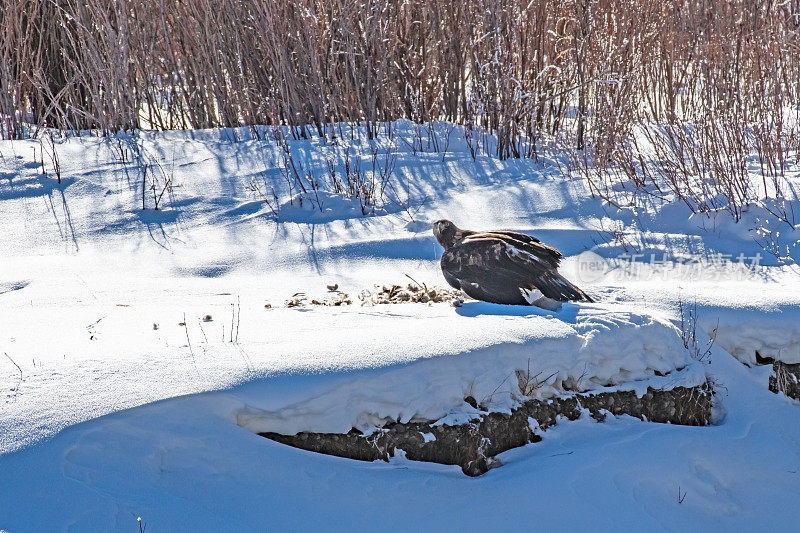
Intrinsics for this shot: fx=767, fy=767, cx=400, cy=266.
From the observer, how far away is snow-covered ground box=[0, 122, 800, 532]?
225 cm

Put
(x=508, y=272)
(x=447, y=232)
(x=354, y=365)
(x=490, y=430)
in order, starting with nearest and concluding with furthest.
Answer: (x=354, y=365) < (x=490, y=430) < (x=508, y=272) < (x=447, y=232)

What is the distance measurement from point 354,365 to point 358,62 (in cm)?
385

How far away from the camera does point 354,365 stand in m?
2.56

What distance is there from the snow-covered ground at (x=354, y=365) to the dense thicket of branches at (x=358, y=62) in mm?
1366

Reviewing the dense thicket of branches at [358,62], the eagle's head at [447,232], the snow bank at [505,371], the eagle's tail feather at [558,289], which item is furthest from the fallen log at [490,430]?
the dense thicket of branches at [358,62]

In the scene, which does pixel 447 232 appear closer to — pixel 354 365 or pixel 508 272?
pixel 508 272

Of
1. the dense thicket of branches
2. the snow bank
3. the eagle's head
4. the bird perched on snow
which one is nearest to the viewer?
the snow bank

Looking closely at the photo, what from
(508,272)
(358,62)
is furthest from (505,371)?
(358,62)

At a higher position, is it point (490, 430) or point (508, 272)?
point (508, 272)

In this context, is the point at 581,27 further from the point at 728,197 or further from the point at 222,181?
the point at 222,181

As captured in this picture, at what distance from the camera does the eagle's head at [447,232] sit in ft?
11.5

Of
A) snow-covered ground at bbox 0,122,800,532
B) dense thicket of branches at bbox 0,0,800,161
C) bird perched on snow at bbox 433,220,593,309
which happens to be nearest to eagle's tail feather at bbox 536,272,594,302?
bird perched on snow at bbox 433,220,593,309

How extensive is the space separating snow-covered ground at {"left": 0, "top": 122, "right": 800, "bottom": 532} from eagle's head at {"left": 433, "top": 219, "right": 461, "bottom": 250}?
0.36 meters

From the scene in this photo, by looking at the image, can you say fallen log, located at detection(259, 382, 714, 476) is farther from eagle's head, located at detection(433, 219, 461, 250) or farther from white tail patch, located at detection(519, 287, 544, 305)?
eagle's head, located at detection(433, 219, 461, 250)
